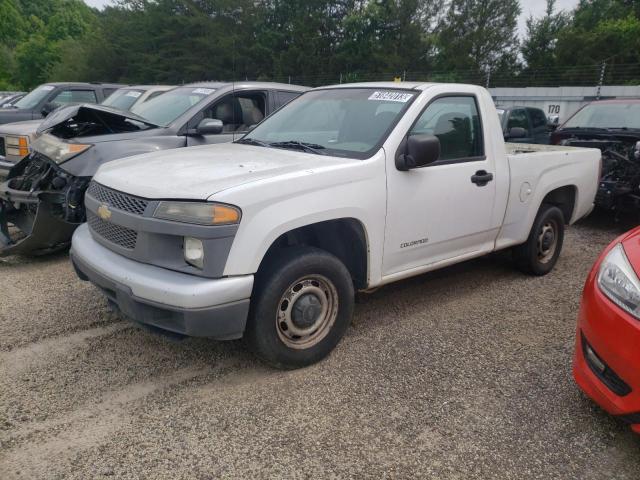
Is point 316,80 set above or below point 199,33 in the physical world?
below

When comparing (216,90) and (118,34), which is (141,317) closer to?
(216,90)

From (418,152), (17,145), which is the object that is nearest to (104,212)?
(418,152)

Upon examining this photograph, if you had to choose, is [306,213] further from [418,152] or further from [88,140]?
[88,140]

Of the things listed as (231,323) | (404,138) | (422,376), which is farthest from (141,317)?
(404,138)

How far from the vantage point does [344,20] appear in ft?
114

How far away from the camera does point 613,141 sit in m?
7.51

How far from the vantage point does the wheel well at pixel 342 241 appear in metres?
3.47

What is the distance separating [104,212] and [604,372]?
9.71 ft

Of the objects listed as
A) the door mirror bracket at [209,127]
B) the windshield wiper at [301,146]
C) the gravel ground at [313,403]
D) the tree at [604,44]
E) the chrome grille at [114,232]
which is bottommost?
the gravel ground at [313,403]

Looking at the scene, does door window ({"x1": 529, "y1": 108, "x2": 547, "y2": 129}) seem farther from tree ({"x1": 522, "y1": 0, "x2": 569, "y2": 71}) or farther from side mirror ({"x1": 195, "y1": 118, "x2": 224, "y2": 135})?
tree ({"x1": 522, "y1": 0, "x2": 569, "y2": 71})

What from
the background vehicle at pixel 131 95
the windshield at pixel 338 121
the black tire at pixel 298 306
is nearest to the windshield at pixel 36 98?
the background vehicle at pixel 131 95

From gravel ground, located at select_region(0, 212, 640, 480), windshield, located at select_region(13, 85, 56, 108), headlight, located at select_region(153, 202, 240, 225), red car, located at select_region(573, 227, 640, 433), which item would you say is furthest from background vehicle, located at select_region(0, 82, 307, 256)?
windshield, located at select_region(13, 85, 56, 108)

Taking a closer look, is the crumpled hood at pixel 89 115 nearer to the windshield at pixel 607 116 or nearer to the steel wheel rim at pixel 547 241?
the steel wheel rim at pixel 547 241

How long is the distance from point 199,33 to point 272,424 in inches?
1596
